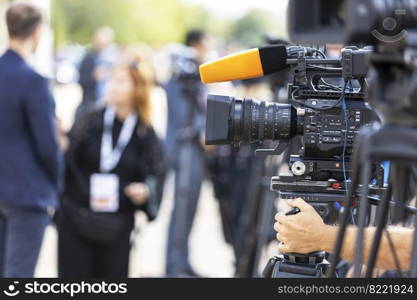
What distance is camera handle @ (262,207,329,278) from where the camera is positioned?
3.10m

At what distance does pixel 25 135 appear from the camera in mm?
4816

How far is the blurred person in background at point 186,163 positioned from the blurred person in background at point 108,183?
1.21m

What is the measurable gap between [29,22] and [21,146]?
2.25ft

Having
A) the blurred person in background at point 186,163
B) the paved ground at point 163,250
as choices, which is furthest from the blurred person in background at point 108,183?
the blurred person in background at point 186,163

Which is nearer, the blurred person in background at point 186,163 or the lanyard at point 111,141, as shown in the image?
the lanyard at point 111,141

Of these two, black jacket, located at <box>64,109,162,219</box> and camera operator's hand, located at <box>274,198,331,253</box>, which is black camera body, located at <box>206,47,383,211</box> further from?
black jacket, located at <box>64,109,162,219</box>

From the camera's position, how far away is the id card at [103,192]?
5348mm

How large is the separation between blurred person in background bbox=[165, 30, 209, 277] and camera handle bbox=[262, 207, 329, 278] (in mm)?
3500

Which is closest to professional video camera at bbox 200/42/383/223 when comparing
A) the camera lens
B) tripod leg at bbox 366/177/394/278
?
the camera lens

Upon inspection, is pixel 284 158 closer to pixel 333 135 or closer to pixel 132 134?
pixel 132 134

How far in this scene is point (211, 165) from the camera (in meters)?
7.17

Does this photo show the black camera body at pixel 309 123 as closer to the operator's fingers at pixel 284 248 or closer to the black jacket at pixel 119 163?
the operator's fingers at pixel 284 248

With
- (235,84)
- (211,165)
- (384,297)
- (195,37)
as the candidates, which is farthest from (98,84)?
(384,297)

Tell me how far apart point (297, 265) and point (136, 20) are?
200 feet
